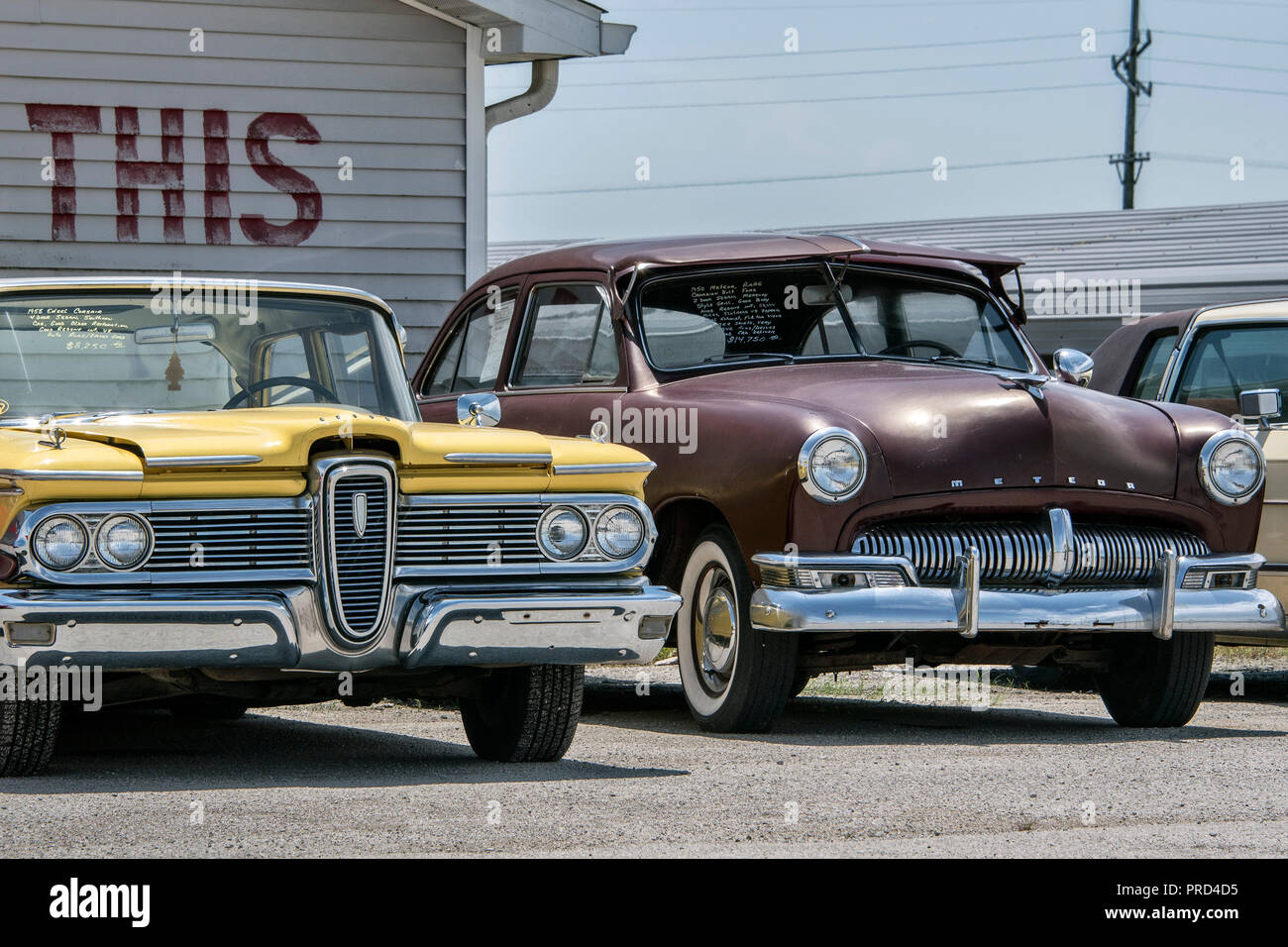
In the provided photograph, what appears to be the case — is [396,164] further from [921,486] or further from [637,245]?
[921,486]

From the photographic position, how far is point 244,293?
6.94 m

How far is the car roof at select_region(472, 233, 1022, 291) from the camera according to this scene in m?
8.23

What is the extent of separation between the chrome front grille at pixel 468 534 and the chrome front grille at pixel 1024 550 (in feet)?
5.07

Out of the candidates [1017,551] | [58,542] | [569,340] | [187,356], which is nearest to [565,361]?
[569,340]

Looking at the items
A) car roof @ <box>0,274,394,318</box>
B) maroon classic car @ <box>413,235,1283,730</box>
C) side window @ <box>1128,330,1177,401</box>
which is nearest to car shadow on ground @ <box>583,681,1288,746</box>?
maroon classic car @ <box>413,235,1283,730</box>

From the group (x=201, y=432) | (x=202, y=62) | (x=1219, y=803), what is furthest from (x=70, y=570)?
(x=202, y=62)

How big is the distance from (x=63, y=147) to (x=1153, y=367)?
6486 millimetres

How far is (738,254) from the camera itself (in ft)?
26.9

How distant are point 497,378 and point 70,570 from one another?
3550 millimetres

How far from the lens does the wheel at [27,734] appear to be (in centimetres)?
556

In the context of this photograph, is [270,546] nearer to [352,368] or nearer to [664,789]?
[664,789]

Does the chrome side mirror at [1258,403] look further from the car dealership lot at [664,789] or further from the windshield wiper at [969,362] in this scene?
the car dealership lot at [664,789]

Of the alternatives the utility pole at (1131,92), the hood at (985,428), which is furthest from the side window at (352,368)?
the utility pole at (1131,92)
